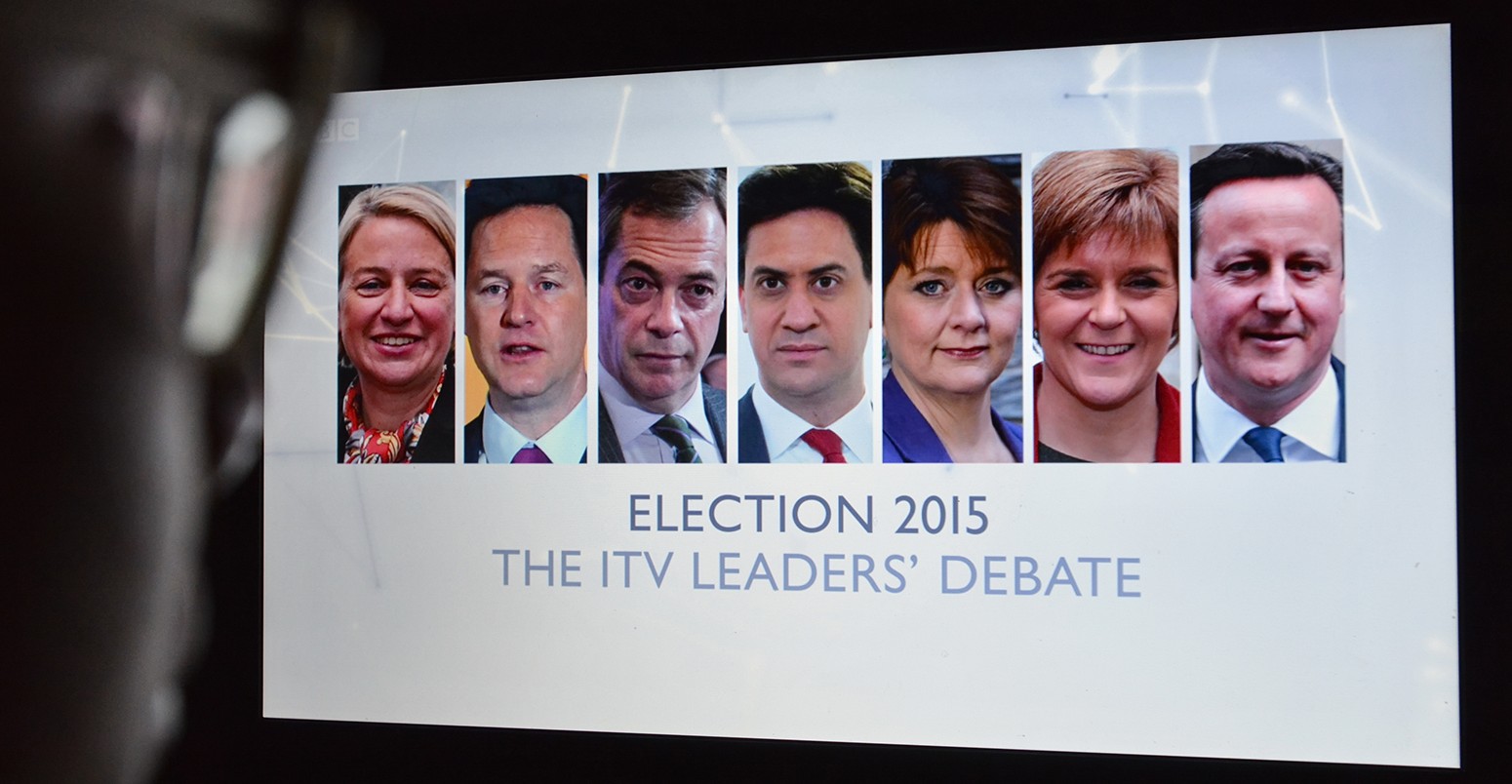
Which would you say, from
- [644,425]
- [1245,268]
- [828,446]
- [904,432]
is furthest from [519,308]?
[1245,268]

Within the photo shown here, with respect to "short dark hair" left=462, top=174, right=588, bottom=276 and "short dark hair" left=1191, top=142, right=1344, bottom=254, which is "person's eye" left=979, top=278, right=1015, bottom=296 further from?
"short dark hair" left=462, top=174, right=588, bottom=276

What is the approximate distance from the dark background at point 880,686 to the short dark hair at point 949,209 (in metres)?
0.23

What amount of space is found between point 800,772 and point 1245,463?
0.98 m

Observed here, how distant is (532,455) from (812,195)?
2.39ft

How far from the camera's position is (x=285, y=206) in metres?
2.21

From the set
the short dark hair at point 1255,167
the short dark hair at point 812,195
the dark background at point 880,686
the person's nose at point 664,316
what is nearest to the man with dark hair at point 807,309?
the short dark hair at point 812,195

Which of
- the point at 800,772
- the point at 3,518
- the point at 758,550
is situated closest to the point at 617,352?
the point at 758,550

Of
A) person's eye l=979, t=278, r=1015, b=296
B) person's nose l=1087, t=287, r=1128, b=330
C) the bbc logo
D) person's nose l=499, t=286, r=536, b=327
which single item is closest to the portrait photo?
person's eye l=979, t=278, r=1015, b=296

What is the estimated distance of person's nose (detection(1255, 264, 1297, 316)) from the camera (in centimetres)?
186

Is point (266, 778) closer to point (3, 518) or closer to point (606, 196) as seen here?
point (3, 518)

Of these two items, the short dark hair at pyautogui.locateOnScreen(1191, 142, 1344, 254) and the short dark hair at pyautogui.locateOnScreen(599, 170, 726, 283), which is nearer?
A: the short dark hair at pyautogui.locateOnScreen(1191, 142, 1344, 254)

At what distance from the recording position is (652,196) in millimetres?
2057

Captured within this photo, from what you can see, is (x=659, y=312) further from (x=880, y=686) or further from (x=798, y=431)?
(x=880, y=686)

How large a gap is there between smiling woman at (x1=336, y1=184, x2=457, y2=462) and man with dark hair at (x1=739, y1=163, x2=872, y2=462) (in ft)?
1.97
